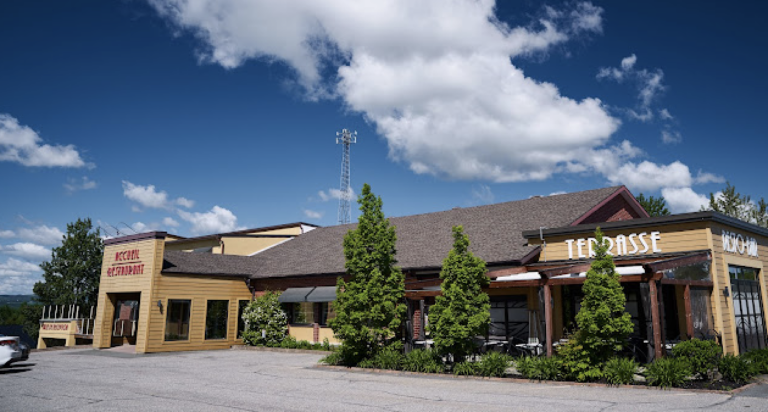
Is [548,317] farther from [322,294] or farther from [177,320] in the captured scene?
[177,320]

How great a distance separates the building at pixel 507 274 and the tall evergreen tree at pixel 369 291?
2.74 ft

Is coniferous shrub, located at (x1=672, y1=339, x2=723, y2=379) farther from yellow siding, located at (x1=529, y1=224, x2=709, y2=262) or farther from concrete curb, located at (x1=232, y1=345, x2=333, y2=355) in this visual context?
concrete curb, located at (x1=232, y1=345, x2=333, y2=355)

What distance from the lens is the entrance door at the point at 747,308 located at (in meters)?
15.1

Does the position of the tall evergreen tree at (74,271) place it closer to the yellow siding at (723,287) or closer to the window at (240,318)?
the window at (240,318)

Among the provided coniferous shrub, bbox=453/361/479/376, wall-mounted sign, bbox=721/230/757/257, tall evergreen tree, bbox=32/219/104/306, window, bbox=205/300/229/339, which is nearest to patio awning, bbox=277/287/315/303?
window, bbox=205/300/229/339

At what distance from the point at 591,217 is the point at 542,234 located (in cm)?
329

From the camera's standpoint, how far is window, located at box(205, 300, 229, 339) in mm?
23641

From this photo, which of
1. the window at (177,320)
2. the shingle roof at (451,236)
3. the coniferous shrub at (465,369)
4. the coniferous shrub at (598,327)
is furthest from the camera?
the window at (177,320)

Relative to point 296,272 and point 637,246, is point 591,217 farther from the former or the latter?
point 296,272

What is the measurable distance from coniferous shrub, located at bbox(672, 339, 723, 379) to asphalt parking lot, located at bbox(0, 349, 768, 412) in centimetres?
90

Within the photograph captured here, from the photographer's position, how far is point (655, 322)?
12.2m

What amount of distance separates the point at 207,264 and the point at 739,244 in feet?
70.0

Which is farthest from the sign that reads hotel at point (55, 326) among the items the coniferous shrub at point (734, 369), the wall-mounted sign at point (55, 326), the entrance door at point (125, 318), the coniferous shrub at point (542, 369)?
the coniferous shrub at point (734, 369)

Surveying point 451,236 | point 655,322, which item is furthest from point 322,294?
point 655,322
